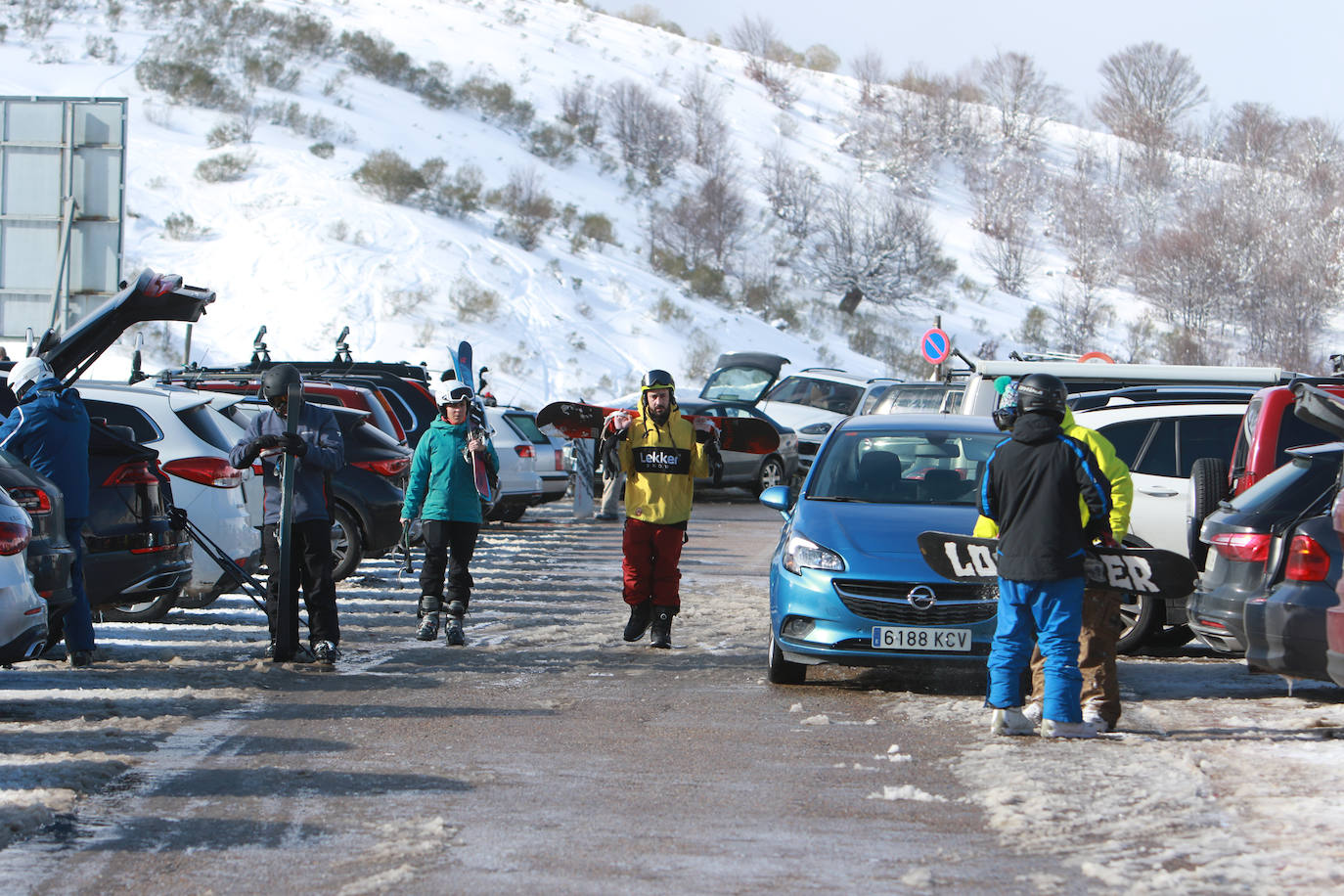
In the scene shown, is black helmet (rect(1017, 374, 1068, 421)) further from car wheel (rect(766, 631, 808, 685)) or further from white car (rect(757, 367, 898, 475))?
white car (rect(757, 367, 898, 475))

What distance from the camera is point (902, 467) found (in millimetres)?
9766

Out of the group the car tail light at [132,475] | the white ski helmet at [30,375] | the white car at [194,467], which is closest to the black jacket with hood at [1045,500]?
the car tail light at [132,475]

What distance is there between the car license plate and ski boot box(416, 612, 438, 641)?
11.3 feet

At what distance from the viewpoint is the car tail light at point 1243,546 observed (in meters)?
7.96

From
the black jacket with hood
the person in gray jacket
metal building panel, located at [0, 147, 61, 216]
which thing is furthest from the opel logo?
metal building panel, located at [0, 147, 61, 216]

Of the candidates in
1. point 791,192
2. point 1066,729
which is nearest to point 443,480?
point 1066,729

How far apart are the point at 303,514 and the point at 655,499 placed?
2.34m

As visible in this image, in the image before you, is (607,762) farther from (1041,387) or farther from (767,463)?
(767,463)

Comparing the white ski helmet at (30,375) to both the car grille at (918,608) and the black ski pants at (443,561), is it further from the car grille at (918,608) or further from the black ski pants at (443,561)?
the car grille at (918,608)

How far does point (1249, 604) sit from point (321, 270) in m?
39.9

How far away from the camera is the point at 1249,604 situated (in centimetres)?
747

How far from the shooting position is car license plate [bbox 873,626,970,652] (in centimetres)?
836

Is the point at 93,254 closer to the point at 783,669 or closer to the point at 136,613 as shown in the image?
Result: the point at 136,613

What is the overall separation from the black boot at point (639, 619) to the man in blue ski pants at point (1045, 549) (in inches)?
138
